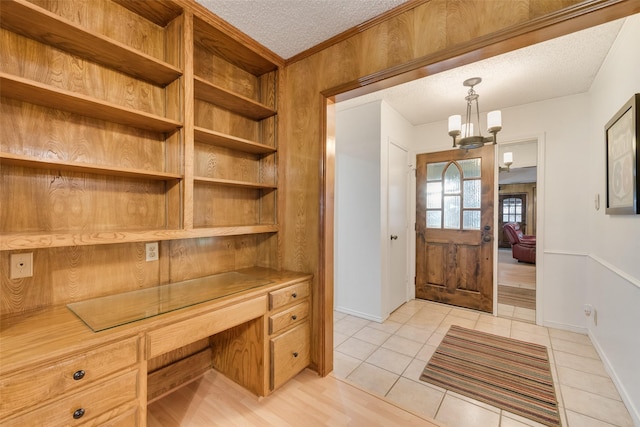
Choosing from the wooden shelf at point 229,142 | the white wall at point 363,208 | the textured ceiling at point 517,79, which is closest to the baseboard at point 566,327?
the white wall at point 363,208

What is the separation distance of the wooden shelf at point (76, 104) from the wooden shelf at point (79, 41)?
294 mm

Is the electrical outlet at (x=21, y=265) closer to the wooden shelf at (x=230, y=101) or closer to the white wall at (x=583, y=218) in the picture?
the wooden shelf at (x=230, y=101)

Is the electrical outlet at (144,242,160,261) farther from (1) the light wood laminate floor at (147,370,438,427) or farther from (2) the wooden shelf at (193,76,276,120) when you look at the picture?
(2) the wooden shelf at (193,76,276,120)

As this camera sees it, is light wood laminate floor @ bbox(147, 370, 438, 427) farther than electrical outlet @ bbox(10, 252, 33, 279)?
Yes

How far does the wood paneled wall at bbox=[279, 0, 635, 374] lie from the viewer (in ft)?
4.17

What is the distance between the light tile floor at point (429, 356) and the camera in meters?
1.70

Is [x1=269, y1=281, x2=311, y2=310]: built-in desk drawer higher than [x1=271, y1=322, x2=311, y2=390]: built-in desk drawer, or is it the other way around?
[x1=269, y1=281, x2=311, y2=310]: built-in desk drawer

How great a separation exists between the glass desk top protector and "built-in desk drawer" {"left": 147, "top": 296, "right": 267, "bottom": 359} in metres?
0.09

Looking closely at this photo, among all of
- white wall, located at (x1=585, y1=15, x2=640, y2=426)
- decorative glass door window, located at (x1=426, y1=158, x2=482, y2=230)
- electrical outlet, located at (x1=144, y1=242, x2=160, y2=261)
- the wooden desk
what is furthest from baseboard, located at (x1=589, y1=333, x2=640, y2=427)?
electrical outlet, located at (x1=144, y1=242, x2=160, y2=261)

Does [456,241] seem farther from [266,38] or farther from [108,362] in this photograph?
[108,362]

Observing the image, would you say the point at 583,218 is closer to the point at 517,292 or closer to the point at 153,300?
the point at 517,292

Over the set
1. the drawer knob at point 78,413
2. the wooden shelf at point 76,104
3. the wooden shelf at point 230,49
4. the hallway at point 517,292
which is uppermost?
the wooden shelf at point 230,49

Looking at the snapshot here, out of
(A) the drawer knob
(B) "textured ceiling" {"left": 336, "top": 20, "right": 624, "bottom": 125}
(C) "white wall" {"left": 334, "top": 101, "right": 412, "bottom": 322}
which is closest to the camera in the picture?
(A) the drawer knob

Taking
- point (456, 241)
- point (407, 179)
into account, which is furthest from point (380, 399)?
point (407, 179)
